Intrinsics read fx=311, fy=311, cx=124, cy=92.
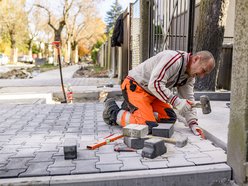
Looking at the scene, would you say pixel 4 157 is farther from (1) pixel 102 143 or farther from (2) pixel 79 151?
(1) pixel 102 143

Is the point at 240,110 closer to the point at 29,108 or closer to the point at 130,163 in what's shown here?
the point at 130,163

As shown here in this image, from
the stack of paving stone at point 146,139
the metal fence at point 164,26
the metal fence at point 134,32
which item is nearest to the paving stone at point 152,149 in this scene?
the stack of paving stone at point 146,139

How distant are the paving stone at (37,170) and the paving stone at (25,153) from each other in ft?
0.85

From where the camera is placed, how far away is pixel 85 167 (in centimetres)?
265

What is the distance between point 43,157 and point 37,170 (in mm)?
329

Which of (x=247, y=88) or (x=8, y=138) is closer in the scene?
Answer: (x=247, y=88)

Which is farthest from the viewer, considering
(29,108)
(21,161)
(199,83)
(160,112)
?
(199,83)

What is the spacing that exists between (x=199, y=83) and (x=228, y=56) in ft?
6.22

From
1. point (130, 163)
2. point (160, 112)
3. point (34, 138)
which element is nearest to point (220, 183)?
point (130, 163)

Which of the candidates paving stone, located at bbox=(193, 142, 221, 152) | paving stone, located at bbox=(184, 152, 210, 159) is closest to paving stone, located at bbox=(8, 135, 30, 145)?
paving stone, located at bbox=(184, 152, 210, 159)

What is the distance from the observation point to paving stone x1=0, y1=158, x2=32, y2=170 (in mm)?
2670

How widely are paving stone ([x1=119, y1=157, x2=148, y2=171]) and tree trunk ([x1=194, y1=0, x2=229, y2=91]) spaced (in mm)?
3926

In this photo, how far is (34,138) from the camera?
358 centimetres

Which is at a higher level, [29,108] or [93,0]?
[93,0]
